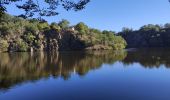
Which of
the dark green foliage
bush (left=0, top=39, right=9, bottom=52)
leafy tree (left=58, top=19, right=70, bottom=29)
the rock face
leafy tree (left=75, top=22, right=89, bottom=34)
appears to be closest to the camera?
bush (left=0, top=39, right=9, bottom=52)

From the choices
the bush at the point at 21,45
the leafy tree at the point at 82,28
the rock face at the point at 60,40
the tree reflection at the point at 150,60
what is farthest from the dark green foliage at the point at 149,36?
the tree reflection at the point at 150,60

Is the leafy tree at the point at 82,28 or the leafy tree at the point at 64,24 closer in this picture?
the leafy tree at the point at 82,28

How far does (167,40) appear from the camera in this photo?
162 metres

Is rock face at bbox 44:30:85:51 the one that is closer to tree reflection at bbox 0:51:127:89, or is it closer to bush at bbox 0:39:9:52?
bush at bbox 0:39:9:52

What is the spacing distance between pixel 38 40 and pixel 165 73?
367 ft

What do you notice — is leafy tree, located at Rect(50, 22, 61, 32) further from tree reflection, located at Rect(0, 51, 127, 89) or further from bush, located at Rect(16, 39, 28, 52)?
tree reflection, located at Rect(0, 51, 127, 89)

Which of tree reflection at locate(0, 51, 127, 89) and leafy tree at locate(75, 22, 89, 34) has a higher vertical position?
leafy tree at locate(75, 22, 89, 34)

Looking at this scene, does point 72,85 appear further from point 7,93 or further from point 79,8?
point 79,8

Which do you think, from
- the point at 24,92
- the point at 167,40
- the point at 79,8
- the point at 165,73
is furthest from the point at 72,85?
the point at 167,40

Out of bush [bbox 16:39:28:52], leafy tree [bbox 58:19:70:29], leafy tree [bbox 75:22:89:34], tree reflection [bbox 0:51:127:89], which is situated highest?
leafy tree [bbox 58:19:70:29]

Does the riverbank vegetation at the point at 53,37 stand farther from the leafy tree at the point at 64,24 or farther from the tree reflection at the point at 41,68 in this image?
the tree reflection at the point at 41,68

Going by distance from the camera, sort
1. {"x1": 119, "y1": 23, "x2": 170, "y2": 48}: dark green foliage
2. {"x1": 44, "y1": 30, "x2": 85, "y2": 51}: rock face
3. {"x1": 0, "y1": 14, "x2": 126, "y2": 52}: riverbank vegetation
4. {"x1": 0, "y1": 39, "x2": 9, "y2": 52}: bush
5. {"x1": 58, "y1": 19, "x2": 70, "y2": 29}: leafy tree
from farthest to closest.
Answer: {"x1": 119, "y1": 23, "x2": 170, "y2": 48}: dark green foliage, {"x1": 58, "y1": 19, "x2": 70, "y2": 29}: leafy tree, {"x1": 44, "y1": 30, "x2": 85, "y2": 51}: rock face, {"x1": 0, "y1": 14, "x2": 126, "y2": 52}: riverbank vegetation, {"x1": 0, "y1": 39, "x2": 9, "y2": 52}: bush

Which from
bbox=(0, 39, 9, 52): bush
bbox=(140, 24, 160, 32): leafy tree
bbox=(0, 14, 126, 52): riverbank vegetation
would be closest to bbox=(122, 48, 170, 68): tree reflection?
bbox=(0, 14, 126, 52): riverbank vegetation

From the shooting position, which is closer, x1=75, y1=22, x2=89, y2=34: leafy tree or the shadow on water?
the shadow on water
